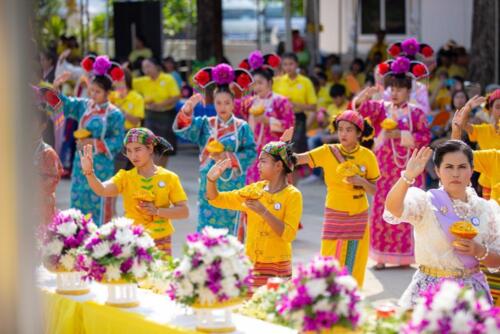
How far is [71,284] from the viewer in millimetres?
5844

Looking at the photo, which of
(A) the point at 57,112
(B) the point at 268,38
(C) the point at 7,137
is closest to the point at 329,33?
(B) the point at 268,38

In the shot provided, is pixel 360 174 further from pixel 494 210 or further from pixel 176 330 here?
pixel 176 330

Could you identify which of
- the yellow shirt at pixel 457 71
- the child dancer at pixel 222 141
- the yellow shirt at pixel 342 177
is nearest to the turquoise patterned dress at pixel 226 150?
the child dancer at pixel 222 141

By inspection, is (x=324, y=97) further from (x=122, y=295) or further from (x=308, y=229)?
(x=122, y=295)

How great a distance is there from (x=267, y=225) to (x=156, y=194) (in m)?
→ 0.93

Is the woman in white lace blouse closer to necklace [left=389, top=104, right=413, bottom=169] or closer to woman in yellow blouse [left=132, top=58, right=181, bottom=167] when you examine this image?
necklace [left=389, top=104, right=413, bottom=169]

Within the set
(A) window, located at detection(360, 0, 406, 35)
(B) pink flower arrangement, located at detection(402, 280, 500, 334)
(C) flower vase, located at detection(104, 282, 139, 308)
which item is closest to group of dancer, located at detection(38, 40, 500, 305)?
(B) pink flower arrangement, located at detection(402, 280, 500, 334)

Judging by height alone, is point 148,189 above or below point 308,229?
above

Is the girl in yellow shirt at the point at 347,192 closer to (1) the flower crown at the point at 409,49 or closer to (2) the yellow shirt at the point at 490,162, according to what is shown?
(2) the yellow shirt at the point at 490,162

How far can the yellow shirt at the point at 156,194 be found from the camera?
23.8 feet

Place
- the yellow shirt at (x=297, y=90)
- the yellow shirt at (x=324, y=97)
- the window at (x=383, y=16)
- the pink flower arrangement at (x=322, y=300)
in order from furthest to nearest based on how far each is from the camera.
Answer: the window at (x=383, y=16)
the yellow shirt at (x=324, y=97)
the yellow shirt at (x=297, y=90)
the pink flower arrangement at (x=322, y=300)

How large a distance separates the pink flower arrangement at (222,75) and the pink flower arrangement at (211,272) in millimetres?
3911

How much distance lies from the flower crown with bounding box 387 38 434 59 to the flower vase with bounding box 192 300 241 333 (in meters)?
5.71

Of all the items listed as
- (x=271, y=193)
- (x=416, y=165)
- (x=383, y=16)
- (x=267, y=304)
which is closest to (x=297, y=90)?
(x=271, y=193)
